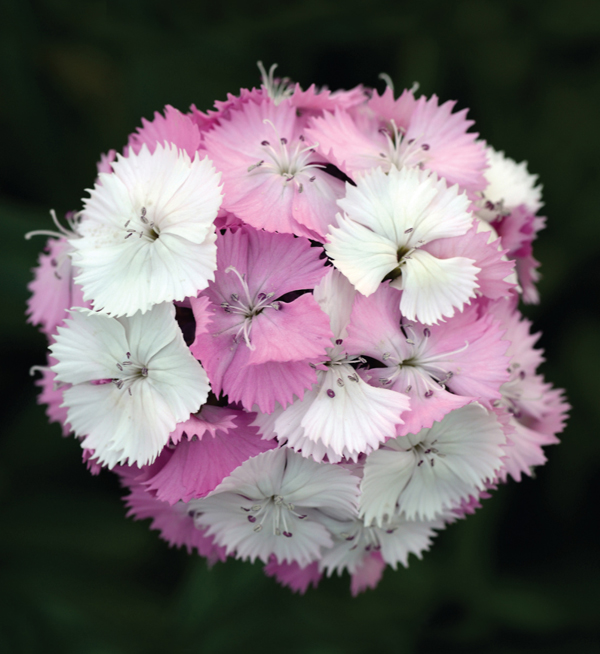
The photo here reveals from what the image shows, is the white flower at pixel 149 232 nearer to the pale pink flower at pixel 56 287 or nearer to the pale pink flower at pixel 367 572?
the pale pink flower at pixel 56 287

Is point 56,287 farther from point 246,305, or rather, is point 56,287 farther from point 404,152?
point 404,152

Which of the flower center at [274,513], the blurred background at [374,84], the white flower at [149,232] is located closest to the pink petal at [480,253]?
the white flower at [149,232]

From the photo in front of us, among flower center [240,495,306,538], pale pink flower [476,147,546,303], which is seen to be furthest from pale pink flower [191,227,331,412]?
pale pink flower [476,147,546,303]

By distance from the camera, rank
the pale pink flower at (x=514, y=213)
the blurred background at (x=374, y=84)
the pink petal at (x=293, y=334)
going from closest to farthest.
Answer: the pink petal at (x=293, y=334) → the pale pink flower at (x=514, y=213) → the blurred background at (x=374, y=84)

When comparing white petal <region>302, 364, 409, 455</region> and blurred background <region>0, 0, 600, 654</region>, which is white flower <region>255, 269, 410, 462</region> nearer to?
white petal <region>302, 364, 409, 455</region>

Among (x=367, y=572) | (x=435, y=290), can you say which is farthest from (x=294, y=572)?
(x=435, y=290)

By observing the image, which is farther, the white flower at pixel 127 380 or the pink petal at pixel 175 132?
the pink petal at pixel 175 132
